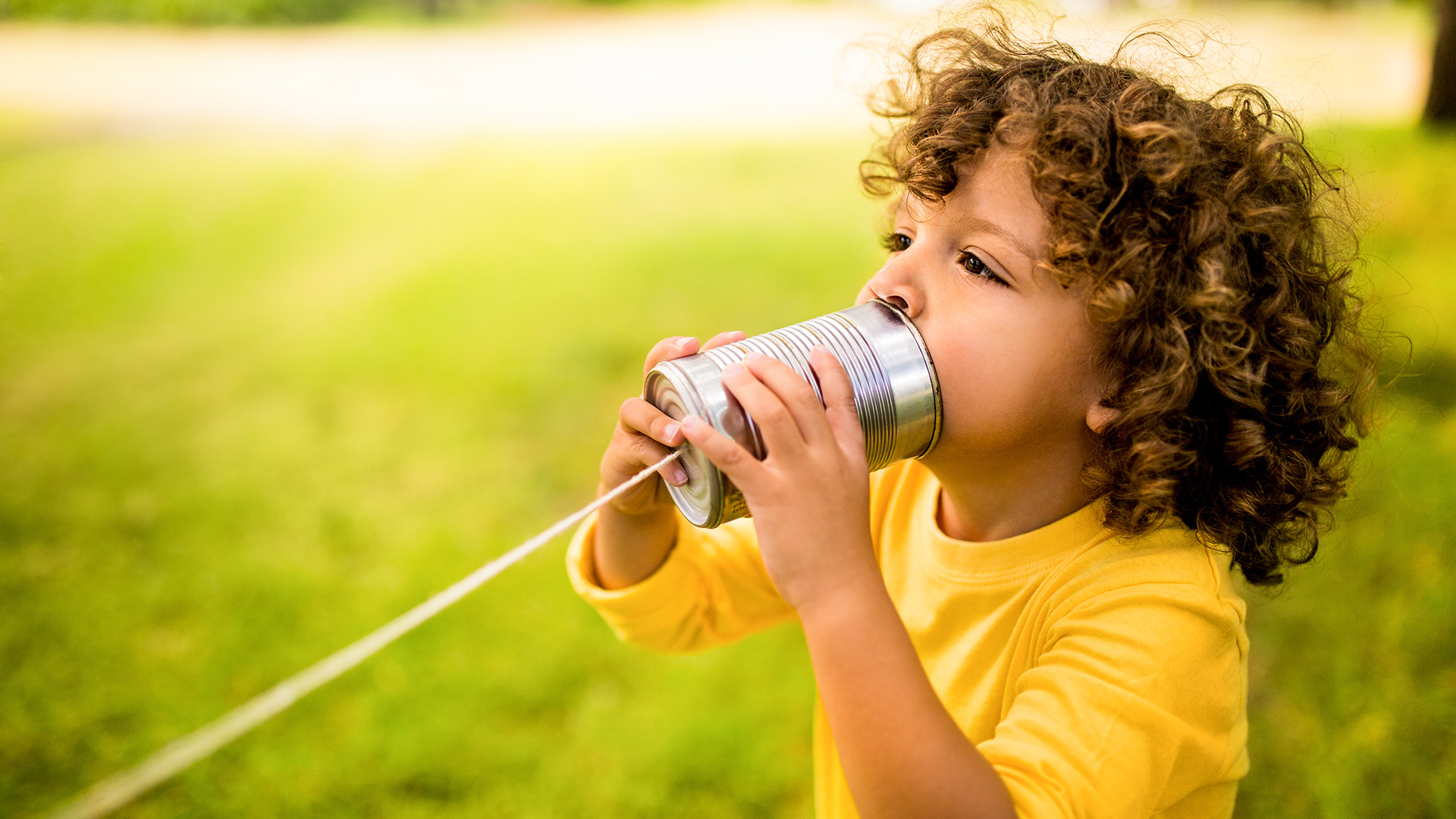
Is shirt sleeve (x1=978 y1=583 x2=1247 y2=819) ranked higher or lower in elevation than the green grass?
higher

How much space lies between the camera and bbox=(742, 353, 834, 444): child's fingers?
80cm

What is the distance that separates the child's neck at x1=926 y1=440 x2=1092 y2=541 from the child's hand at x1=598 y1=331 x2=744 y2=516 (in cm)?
28

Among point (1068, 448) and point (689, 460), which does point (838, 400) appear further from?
point (1068, 448)

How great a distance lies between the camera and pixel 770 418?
79 cm

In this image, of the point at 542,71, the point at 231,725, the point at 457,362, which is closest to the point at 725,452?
the point at 231,725

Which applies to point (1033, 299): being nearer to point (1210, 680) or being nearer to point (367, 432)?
point (1210, 680)

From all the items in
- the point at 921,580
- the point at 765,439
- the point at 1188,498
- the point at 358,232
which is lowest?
the point at 358,232

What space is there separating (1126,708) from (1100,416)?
0.27 metres

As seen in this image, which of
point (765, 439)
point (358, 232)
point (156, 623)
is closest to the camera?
point (765, 439)

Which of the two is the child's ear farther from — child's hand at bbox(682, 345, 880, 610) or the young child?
child's hand at bbox(682, 345, 880, 610)

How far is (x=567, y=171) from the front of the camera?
341 cm

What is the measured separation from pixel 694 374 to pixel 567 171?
2.76m

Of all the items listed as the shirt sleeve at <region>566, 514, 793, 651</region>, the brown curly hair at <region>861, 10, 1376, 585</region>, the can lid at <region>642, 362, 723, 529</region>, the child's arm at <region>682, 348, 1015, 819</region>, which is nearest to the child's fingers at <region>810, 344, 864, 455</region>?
the child's arm at <region>682, 348, 1015, 819</region>

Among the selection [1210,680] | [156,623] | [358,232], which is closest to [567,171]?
[358,232]
